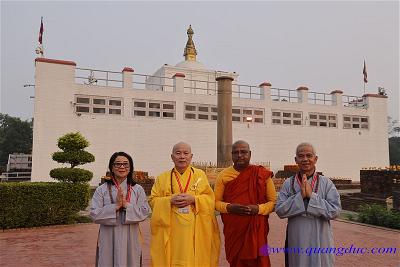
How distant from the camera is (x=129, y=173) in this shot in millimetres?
3717

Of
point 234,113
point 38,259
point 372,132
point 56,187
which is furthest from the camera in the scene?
point 372,132

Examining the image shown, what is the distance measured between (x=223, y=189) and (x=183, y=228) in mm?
634

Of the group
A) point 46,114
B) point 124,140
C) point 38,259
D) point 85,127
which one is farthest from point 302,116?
point 38,259

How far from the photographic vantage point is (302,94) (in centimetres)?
2308

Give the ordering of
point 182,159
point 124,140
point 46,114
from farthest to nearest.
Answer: point 124,140, point 46,114, point 182,159

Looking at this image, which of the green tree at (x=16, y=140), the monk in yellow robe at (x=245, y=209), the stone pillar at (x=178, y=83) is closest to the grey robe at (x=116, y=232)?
the monk in yellow robe at (x=245, y=209)

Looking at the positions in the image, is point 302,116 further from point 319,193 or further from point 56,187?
point 319,193

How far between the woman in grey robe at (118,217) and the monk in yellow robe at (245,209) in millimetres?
940

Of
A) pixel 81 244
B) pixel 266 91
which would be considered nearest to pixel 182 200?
pixel 81 244

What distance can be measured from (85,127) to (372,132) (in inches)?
792

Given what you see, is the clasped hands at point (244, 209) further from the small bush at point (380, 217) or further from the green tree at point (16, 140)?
the green tree at point (16, 140)

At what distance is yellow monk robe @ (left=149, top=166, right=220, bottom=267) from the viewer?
3.54 metres

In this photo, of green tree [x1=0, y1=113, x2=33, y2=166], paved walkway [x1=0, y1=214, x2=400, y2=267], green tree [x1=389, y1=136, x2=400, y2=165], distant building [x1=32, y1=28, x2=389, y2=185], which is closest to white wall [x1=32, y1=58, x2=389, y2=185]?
distant building [x1=32, y1=28, x2=389, y2=185]

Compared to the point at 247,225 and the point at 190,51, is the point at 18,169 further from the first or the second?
the point at 247,225
